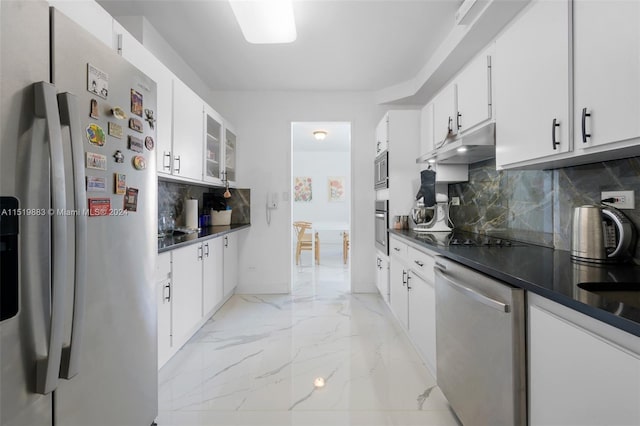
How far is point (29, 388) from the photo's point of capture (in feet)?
2.66

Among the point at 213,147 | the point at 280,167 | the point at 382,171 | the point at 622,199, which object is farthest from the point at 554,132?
the point at 280,167

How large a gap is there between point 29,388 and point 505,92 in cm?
231

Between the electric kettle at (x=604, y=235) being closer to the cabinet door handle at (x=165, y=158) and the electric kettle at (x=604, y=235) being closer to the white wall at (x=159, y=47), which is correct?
the cabinet door handle at (x=165, y=158)

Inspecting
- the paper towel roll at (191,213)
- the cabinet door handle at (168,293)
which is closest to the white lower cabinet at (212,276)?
the paper towel roll at (191,213)

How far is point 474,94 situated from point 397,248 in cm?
136

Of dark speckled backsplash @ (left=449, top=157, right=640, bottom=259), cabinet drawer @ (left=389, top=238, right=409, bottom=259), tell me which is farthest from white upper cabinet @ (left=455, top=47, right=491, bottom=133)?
cabinet drawer @ (left=389, top=238, right=409, bottom=259)

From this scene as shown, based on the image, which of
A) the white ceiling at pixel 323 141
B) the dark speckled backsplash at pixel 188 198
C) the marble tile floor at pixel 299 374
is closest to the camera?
the marble tile floor at pixel 299 374

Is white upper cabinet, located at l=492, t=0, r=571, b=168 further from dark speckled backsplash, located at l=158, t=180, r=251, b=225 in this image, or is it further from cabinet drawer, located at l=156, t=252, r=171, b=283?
dark speckled backsplash, located at l=158, t=180, r=251, b=225

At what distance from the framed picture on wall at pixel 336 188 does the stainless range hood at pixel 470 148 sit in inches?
211

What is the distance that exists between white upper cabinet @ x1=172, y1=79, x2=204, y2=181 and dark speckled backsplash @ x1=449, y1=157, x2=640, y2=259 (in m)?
2.43

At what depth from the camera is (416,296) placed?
7.25 feet

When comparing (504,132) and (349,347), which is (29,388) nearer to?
(349,347)

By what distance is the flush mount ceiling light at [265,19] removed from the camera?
6.34 feet

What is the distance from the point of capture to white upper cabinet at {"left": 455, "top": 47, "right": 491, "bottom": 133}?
1.95m
